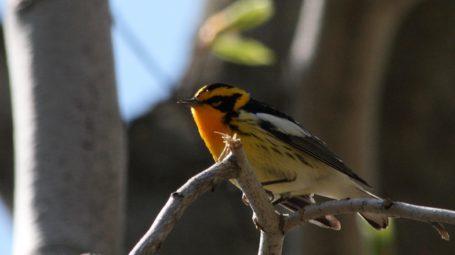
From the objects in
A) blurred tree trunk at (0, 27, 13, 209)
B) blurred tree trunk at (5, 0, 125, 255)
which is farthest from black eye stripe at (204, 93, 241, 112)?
blurred tree trunk at (0, 27, 13, 209)

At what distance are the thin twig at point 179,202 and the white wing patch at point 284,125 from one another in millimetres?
1516

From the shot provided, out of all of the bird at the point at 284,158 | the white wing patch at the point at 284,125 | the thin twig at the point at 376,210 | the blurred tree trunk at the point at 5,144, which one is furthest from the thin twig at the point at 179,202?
the blurred tree trunk at the point at 5,144

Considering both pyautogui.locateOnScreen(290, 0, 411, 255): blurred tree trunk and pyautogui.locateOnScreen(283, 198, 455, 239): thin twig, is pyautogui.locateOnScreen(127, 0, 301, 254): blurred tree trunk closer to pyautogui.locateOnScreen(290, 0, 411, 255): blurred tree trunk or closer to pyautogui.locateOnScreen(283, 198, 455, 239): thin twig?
pyautogui.locateOnScreen(290, 0, 411, 255): blurred tree trunk

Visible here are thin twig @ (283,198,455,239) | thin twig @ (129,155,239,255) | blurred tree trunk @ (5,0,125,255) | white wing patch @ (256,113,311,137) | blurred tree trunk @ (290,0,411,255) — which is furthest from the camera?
blurred tree trunk @ (290,0,411,255)

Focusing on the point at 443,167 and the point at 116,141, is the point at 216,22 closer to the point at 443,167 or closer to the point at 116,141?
the point at 116,141

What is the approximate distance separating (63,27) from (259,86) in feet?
12.2

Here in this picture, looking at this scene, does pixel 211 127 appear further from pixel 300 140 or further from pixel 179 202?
pixel 179 202

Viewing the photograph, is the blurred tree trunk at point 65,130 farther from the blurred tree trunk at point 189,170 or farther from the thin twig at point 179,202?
the blurred tree trunk at point 189,170

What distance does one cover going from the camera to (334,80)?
16.1ft

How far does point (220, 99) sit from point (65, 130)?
1.14 m

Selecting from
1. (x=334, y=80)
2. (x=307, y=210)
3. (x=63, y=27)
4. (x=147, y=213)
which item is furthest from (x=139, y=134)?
(x=307, y=210)

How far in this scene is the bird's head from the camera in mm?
3861

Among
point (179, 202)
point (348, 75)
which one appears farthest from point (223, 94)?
point (179, 202)

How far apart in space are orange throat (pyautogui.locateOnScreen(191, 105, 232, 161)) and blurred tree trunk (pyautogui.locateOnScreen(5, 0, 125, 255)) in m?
0.65
